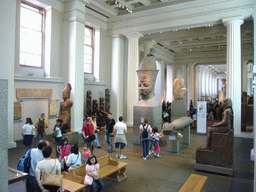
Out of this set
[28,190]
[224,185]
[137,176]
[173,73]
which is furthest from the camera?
[173,73]

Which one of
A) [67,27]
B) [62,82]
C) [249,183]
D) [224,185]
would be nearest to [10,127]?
[62,82]

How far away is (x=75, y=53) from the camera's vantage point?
1062 centimetres

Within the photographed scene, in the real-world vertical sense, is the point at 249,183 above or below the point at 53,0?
below

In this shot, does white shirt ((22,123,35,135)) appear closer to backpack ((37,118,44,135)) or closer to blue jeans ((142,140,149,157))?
backpack ((37,118,44,135))

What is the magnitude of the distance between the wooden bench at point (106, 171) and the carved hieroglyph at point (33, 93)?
5786 mm

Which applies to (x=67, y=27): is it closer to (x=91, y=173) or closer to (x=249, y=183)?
(x=91, y=173)

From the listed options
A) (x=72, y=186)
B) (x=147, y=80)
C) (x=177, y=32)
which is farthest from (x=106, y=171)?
(x=177, y=32)

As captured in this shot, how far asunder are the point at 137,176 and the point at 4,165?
142 inches

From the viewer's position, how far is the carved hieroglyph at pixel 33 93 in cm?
897

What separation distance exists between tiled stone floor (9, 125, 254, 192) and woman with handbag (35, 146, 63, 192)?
122 cm

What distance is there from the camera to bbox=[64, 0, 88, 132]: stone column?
10609mm

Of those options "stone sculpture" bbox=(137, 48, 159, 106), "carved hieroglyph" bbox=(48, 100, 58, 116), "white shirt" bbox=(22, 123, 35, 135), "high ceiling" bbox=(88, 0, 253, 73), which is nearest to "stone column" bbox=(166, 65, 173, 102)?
"high ceiling" bbox=(88, 0, 253, 73)

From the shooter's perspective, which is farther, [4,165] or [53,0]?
[53,0]

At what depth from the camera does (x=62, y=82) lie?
11.0 meters
